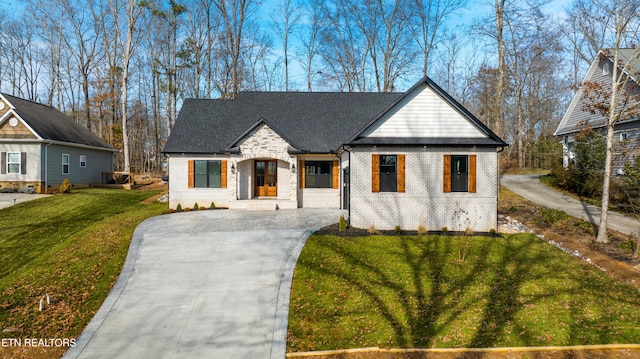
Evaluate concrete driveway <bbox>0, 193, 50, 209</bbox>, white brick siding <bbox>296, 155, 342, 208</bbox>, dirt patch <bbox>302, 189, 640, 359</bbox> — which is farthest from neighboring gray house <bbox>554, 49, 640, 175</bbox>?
concrete driveway <bbox>0, 193, 50, 209</bbox>

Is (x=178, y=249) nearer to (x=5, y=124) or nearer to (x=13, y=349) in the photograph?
(x=13, y=349)

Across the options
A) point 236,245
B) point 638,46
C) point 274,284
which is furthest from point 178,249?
point 638,46

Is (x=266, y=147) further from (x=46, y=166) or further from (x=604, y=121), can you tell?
(x=604, y=121)

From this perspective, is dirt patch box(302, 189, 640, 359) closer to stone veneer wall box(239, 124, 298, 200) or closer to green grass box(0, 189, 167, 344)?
stone veneer wall box(239, 124, 298, 200)

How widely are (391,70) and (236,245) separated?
23877 millimetres

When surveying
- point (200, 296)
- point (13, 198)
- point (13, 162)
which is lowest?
point (200, 296)

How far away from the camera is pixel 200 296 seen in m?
7.50

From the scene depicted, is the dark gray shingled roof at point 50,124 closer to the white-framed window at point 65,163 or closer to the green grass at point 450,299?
the white-framed window at point 65,163

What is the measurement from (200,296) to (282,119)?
12965 mm

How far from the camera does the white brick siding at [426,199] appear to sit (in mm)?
12344

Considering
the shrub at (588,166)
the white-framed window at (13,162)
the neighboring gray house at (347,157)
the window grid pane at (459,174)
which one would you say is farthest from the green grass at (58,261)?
the shrub at (588,166)

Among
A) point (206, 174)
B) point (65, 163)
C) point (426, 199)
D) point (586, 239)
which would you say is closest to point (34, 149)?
point (65, 163)

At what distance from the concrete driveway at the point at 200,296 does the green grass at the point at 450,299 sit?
0.65 metres

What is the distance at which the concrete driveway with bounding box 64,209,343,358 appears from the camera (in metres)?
5.89
